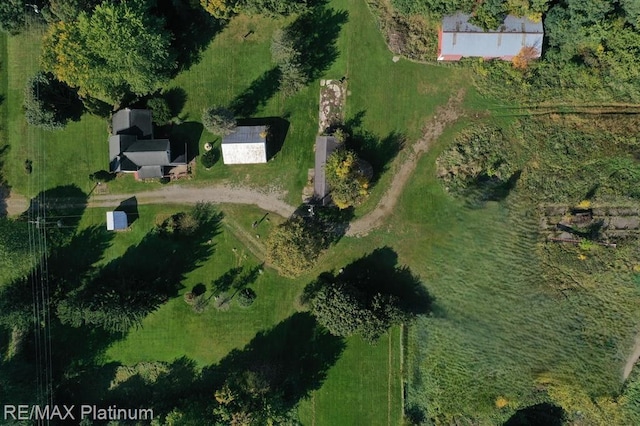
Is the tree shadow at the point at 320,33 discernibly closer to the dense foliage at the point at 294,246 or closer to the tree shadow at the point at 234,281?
the dense foliage at the point at 294,246

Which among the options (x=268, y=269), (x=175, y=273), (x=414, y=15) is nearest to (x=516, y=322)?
(x=268, y=269)

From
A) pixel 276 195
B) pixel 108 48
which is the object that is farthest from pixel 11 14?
pixel 276 195

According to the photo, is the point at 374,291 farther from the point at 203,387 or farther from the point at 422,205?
the point at 203,387

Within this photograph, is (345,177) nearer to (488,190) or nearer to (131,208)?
(488,190)

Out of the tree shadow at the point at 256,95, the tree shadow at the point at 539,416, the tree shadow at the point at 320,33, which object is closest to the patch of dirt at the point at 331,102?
the tree shadow at the point at 320,33

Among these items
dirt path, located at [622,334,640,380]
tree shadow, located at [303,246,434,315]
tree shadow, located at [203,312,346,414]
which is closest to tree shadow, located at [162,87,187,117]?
tree shadow, located at [303,246,434,315]

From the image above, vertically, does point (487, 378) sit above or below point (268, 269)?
below
